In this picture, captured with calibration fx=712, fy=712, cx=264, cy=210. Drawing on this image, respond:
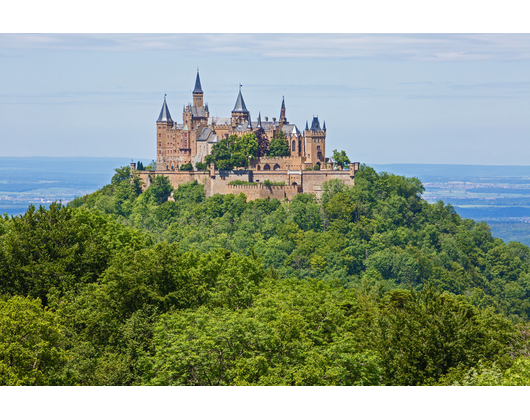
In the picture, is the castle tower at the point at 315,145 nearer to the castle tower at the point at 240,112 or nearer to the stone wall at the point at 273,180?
the stone wall at the point at 273,180

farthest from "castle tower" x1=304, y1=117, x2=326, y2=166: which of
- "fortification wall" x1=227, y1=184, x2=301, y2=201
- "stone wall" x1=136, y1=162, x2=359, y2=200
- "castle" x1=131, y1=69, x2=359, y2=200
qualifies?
"fortification wall" x1=227, y1=184, x2=301, y2=201

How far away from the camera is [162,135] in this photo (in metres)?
97.1

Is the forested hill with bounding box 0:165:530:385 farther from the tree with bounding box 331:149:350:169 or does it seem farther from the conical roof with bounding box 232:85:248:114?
the conical roof with bounding box 232:85:248:114

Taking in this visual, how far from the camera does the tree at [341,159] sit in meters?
90.8

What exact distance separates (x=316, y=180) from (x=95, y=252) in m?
57.8

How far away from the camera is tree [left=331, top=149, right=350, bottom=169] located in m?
90.8

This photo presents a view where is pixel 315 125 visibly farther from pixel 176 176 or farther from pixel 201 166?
pixel 176 176

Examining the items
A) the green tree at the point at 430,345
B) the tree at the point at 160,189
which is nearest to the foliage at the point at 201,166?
the tree at the point at 160,189

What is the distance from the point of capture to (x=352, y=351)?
2684 centimetres

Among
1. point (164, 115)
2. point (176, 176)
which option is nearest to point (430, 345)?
point (176, 176)

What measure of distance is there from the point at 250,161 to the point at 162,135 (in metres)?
14.0
